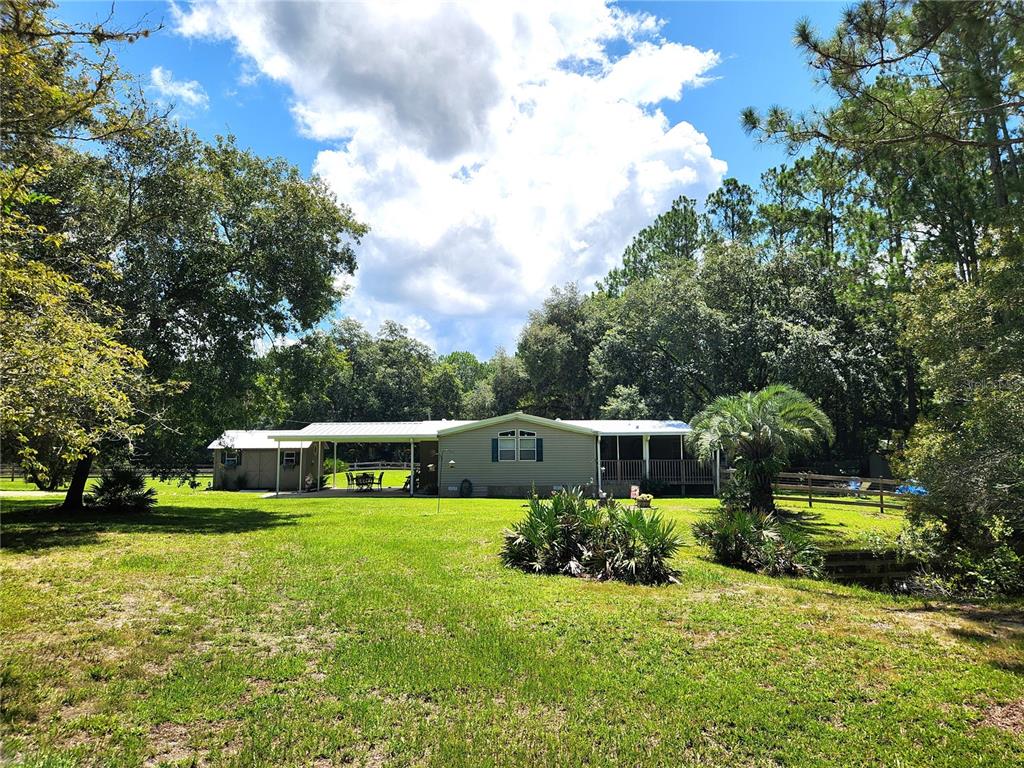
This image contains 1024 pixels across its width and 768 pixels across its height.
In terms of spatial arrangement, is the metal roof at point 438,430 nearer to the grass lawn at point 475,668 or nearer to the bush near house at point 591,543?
the bush near house at point 591,543

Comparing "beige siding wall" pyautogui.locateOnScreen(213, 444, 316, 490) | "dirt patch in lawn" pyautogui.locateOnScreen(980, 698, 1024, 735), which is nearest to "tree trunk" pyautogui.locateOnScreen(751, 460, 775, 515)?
"dirt patch in lawn" pyautogui.locateOnScreen(980, 698, 1024, 735)

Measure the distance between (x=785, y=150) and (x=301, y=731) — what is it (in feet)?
29.0

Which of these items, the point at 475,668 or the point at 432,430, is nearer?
the point at 475,668

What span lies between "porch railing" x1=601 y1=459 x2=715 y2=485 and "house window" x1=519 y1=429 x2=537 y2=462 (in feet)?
9.85

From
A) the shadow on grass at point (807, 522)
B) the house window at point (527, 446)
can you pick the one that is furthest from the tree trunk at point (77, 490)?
the shadow on grass at point (807, 522)

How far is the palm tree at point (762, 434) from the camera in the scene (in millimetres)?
15227

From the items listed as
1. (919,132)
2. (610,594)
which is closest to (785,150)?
(919,132)

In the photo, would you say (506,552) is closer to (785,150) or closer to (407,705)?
(407,705)

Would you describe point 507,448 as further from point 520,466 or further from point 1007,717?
point 1007,717

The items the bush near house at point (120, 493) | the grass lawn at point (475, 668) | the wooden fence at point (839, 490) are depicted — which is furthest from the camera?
the wooden fence at point (839, 490)

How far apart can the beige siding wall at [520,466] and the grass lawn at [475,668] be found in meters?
13.8

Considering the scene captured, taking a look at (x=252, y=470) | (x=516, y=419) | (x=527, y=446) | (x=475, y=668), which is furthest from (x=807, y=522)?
(x=252, y=470)

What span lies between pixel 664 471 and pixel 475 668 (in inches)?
791

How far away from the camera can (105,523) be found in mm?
13320
